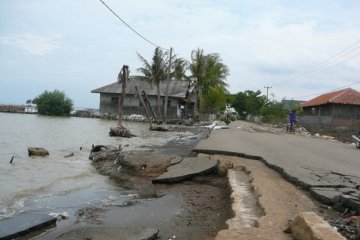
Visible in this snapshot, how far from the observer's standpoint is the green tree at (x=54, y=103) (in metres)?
60.8

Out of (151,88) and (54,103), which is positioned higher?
(151,88)

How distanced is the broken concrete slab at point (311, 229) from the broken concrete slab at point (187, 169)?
4.41 meters

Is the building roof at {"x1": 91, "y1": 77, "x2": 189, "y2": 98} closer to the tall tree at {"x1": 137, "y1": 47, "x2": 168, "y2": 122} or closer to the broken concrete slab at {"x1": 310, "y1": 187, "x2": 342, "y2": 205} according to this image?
the tall tree at {"x1": 137, "y1": 47, "x2": 168, "y2": 122}

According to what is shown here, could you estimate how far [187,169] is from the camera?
30.4ft

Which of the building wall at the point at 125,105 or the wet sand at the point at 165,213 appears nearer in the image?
the wet sand at the point at 165,213

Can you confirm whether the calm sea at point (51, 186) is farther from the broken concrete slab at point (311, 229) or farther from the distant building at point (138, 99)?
the distant building at point (138, 99)

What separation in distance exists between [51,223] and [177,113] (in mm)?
47982

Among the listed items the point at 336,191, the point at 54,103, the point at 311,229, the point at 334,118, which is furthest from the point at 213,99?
the point at 311,229

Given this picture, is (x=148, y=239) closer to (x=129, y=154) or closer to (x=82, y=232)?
(x=82, y=232)

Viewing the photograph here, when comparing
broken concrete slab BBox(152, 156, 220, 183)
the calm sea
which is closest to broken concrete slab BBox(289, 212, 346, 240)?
the calm sea

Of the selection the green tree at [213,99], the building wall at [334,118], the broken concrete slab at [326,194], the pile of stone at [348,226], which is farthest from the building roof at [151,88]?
the pile of stone at [348,226]

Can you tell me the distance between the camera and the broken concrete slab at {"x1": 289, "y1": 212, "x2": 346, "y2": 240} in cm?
385

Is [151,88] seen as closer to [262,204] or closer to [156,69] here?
[156,69]

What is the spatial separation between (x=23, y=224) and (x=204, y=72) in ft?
151
